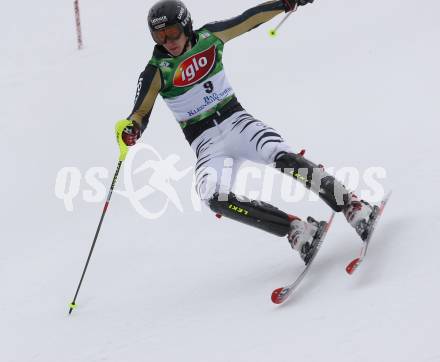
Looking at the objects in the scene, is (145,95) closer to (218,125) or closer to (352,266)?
(218,125)

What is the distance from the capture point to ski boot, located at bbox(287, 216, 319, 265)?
15.9ft

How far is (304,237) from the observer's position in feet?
16.0

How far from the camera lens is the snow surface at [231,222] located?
4.00 m

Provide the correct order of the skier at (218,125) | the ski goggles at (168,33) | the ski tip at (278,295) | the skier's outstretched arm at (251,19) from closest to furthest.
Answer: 1. the ski tip at (278,295)
2. the skier at (218,125)
3. the ski goggles at (168,33)
4. the skier's outstretched arm at (251,19)

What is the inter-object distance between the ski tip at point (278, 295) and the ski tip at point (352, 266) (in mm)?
470

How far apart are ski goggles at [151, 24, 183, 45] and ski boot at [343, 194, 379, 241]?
182 centimetres

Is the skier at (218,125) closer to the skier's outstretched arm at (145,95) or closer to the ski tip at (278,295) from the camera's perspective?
the skier's outstretched arm at (145,95)

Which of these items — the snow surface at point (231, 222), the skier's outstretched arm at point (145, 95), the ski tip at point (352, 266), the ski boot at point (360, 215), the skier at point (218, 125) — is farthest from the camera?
the skier's outstretched arm at point (145, 95)

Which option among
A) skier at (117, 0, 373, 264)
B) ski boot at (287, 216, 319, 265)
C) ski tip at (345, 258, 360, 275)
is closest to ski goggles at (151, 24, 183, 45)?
skier at (117, 0, 373, 264)

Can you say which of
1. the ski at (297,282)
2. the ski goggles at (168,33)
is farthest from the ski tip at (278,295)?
the ski goggles at (168,33)

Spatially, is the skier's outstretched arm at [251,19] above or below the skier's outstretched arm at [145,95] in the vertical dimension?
above

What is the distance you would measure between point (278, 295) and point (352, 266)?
547 millimetres

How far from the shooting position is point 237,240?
6.27 meters

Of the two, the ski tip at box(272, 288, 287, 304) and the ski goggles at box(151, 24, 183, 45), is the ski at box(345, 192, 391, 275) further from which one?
the ski goggles at box(151, 24, 183, 45)
